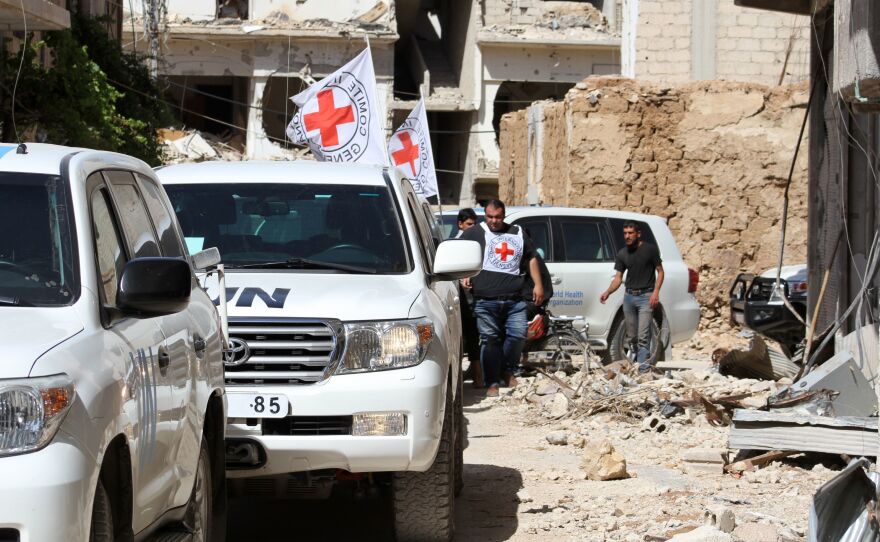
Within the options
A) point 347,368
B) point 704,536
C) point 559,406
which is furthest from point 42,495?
point 559,406

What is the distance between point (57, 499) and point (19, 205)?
52.7 inches

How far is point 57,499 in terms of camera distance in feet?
11.0

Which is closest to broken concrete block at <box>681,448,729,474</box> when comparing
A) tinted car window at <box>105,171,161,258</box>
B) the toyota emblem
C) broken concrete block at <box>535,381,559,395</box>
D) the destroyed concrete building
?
broken concrete block at <box>535,381,559,395</box>

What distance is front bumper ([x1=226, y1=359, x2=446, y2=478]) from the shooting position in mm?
6160

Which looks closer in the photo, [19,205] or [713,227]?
[19,205]

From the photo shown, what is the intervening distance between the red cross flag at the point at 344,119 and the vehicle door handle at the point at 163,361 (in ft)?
39.3

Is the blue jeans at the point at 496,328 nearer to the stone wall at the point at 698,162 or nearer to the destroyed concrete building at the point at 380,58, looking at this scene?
the stone wall at the point at 698,162

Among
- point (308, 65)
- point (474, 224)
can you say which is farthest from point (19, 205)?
point (308, 65)

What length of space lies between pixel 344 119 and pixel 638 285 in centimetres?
443

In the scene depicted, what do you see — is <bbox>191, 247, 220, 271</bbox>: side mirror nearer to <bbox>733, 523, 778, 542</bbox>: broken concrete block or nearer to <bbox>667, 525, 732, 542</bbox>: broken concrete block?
<bbox>667, 525, 732, 542</bbox>: broken concrete block

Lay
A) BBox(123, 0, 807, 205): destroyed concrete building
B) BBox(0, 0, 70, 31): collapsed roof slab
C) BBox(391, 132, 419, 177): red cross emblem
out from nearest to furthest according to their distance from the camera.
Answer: BBox(0, 0, 70, 31): collapsed roof slab < BBox(391, 132, 419, 177): red cross emblem < BBox(123, 0, 807, 205): destroyed concrete building

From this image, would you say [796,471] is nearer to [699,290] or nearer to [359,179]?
[359,179]

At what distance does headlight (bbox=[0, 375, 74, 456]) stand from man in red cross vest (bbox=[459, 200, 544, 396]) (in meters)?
10.1

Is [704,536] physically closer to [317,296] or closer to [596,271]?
[317,296]
